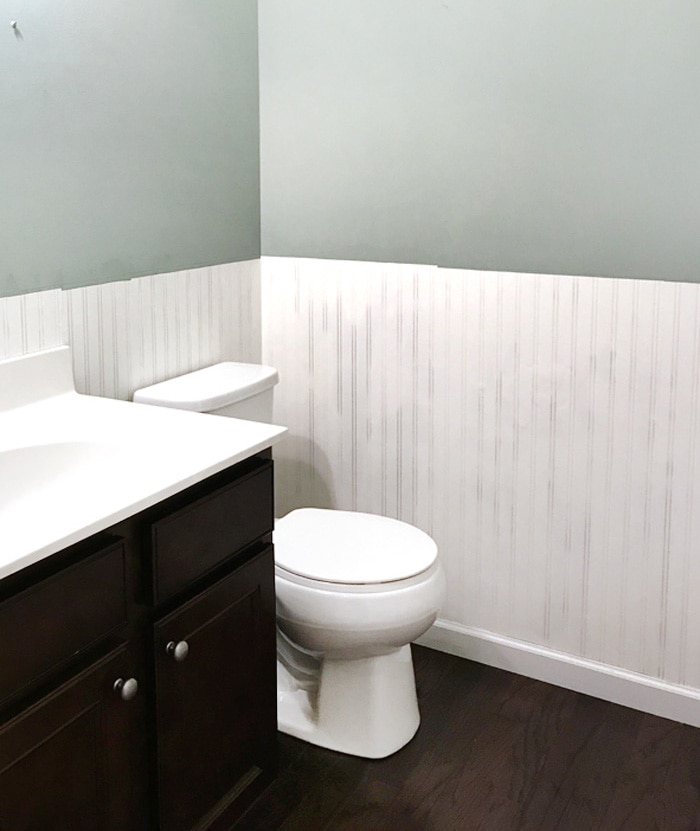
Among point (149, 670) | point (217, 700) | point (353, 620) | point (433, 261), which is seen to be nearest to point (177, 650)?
point (149, 670)

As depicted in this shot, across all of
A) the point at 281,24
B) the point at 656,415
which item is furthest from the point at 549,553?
the point at 281,24

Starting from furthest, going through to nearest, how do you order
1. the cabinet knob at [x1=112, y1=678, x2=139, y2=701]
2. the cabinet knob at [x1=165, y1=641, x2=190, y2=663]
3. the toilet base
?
the toilet base < the cabinet knob at [x1=165, y1=641, x2=190, y2=663] < the cabinet knob at [x1=112, y1=678, x2=139, y2=701]

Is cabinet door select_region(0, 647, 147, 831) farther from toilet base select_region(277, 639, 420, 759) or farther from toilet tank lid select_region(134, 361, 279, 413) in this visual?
toilet tank lid select_region(134, 361, 279, 413)

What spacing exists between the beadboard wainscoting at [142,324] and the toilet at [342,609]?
3.3 inches

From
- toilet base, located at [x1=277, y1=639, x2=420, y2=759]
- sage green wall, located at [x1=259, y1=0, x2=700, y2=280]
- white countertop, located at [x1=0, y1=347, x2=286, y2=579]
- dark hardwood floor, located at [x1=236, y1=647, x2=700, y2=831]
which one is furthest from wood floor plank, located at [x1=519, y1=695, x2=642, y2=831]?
sage green wall, located at [x1=259, y1=0, x2=700, y2=280]

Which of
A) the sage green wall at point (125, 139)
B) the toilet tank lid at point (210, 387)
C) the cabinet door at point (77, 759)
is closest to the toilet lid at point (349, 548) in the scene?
the toilet tank lid at point (210, 387)

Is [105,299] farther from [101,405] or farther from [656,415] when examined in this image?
[656,415]

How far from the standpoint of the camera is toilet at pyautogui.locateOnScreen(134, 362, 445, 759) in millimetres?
2006

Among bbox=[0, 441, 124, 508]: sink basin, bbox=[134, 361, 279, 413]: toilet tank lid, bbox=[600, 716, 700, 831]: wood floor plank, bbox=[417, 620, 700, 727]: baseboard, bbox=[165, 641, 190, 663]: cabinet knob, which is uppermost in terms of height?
bbox=[134, 361, 279, 413]: toilet tank lid

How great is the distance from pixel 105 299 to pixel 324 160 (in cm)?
→ 76

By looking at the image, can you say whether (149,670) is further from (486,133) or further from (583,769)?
(486,133)

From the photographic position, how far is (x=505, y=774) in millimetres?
2064

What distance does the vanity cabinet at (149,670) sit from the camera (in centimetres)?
129

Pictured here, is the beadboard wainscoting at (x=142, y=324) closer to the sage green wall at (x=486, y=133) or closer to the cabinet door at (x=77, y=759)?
the sage green wall at (x=486, y=133)
